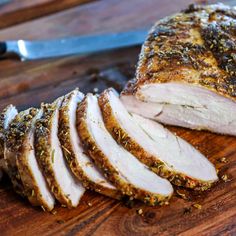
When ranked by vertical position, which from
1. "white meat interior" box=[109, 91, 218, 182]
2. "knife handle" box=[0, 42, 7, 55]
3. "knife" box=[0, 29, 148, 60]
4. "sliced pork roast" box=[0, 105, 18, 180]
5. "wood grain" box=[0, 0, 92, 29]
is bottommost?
"white meat interior" box=[109, 91, 218, 182]

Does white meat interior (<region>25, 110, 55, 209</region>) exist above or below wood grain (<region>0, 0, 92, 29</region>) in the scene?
below

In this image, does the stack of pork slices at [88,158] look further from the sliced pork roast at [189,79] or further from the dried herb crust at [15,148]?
the sliced pork roast at [189,79]

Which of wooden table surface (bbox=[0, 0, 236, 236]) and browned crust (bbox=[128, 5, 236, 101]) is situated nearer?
wooden table surface (bbox=[0, 0, 236, 236])

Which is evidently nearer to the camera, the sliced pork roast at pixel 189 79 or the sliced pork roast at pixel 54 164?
the sliced pork roast at pixel 54 164

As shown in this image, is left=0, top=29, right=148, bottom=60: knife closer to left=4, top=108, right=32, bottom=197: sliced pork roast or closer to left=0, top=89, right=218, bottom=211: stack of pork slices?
left=0, top=89, right=218, bottom=211: stack of pork slices

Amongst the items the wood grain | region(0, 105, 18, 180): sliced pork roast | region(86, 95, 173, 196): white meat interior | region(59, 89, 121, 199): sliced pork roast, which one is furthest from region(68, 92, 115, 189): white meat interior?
the wood grain

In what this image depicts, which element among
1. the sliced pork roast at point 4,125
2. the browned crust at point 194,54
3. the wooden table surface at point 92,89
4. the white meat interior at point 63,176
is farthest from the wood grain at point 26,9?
the white meat interior at point 63,176

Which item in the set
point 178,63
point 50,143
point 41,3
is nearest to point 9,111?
point 50,143
